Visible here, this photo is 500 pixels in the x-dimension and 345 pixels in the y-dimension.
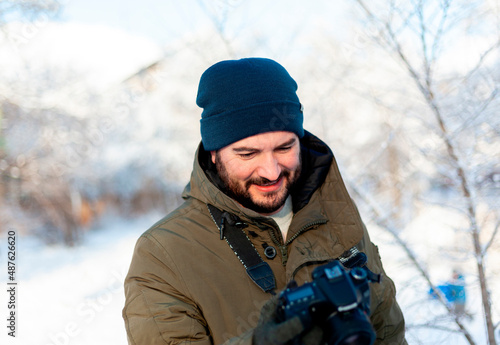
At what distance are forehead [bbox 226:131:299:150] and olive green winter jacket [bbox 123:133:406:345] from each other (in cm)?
21

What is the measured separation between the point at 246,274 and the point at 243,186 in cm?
40

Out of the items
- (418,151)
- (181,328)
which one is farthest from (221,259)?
(418,151)

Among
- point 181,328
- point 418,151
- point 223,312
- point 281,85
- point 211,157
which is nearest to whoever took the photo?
point 181,328

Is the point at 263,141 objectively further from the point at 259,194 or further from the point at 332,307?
the point at 332,307

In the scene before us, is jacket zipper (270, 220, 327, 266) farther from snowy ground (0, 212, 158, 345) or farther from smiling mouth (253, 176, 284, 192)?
snowy ground (0, 212, 158, 345)

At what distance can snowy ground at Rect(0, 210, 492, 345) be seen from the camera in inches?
156

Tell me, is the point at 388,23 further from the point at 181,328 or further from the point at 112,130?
the point at 112,130

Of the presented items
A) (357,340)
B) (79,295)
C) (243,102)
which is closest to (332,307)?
(357,340)

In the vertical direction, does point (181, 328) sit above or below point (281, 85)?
below

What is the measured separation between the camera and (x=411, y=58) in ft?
10.5

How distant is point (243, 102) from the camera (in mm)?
1654

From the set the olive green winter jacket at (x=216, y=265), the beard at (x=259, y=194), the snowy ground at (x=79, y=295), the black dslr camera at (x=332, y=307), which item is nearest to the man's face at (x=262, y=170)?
the beard at (x=259, y=194)

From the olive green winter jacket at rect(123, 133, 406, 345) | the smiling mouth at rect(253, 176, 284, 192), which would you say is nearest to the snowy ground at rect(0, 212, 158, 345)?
the olive green winter jacket at rect(123, 133, 406, 345)

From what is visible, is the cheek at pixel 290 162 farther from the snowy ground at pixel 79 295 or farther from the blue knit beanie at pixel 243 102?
the snowy ground at pixel 79 295
